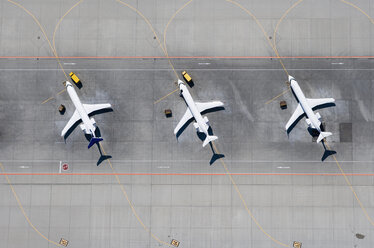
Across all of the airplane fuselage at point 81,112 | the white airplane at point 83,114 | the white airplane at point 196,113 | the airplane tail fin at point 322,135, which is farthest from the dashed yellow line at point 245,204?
the airplane fuselage at point 81,112

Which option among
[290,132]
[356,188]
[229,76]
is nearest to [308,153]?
[290,132]

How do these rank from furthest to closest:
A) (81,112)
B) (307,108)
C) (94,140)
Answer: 1. (81,112)
2. (307,108)
3. (94,140)

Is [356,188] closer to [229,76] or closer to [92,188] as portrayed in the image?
[229,76]

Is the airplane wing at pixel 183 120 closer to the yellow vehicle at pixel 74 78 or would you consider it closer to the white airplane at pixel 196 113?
the white airplane at pixel 196 113

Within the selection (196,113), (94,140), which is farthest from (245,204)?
(94,140)

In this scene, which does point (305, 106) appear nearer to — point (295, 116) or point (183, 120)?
point (295, 116)

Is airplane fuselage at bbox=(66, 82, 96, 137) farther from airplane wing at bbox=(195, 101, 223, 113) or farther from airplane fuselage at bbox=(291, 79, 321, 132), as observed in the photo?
airplane fuselage at bbox=(291, 79, 321, 132)
